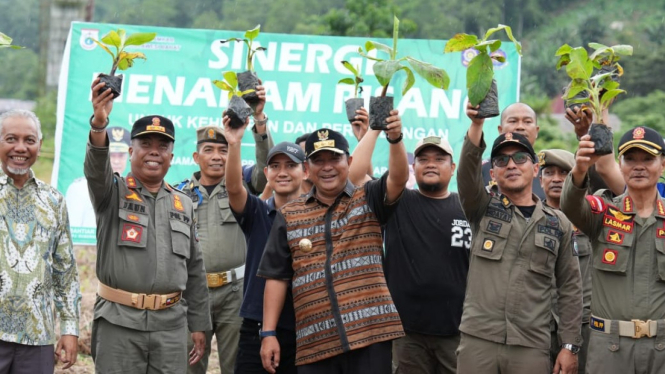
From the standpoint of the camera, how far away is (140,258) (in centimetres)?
541

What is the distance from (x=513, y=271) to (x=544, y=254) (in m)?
0.22

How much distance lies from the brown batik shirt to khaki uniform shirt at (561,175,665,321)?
1177mm

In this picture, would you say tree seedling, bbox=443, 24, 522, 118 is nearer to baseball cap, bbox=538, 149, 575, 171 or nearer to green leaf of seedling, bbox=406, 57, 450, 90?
green leaf of seedling, bbox=406, 57, 450, 90

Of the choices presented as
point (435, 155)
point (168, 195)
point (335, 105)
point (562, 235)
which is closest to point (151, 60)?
point (335, 105)

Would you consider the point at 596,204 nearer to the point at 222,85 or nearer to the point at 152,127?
the point at 222,85

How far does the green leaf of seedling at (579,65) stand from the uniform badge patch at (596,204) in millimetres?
813

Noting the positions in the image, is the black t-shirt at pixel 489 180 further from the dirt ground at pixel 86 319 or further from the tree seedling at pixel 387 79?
the dirt ground at pixel 86 319

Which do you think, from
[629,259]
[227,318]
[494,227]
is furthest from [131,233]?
[629,259]

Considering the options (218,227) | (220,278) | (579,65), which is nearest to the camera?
(579,65)

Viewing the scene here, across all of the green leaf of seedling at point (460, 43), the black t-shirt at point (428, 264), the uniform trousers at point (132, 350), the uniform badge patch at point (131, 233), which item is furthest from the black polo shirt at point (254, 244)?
the green leaf of seedling at point (460, 43)

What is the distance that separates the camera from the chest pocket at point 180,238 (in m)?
5.58

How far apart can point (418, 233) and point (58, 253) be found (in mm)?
2266

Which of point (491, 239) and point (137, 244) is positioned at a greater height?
point (491, 239)

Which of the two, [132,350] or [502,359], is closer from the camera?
[502,359]
